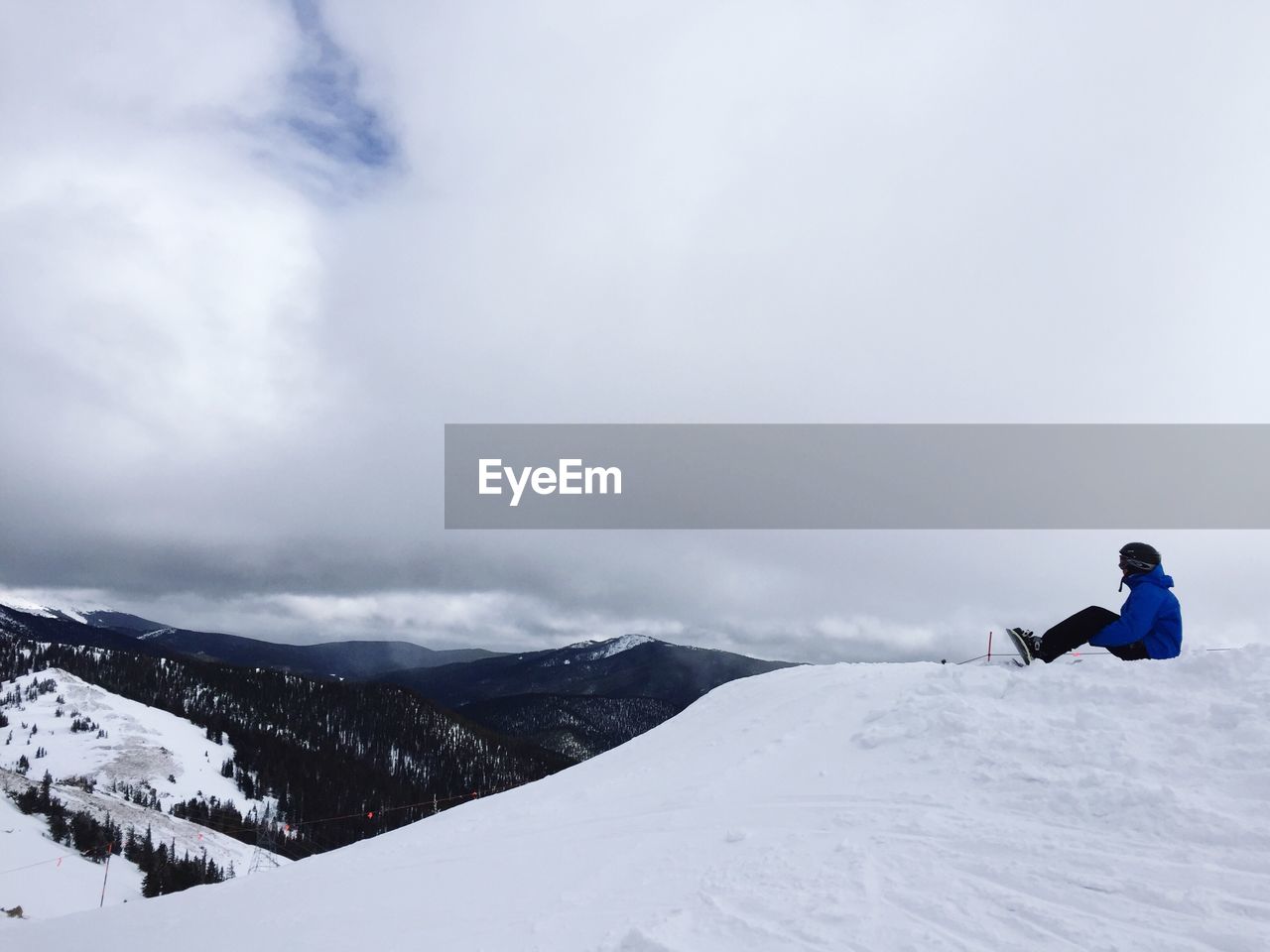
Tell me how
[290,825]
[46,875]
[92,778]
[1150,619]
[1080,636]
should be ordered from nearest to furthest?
1. [1150,619]
2. [1080,636]
3. [46,875]
4. [290,825]
5. [92,778]

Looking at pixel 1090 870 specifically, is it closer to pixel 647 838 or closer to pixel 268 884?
pixel 647 838

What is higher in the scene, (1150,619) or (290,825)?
(1150,619)

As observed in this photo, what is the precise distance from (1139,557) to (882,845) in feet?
22.8

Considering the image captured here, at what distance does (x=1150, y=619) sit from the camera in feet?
34.2

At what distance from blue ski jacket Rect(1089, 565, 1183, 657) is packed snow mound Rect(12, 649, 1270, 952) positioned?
1182mm

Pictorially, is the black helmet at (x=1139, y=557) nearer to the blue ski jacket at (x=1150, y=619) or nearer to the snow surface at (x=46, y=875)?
the blue ski jacket at (x=1150, y=619)

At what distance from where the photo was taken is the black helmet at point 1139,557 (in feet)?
34.4

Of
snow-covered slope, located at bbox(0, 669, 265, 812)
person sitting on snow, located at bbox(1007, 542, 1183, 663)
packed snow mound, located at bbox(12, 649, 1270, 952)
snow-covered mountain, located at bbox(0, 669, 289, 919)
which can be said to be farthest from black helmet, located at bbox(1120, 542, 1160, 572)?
snow-covered slope, located at bbox(0, 669, 265, 812)

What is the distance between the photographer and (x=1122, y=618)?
34.7 ft

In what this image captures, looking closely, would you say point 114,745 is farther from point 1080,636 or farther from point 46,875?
point 1080,636

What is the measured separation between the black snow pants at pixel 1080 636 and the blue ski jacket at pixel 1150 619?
6.5 inches

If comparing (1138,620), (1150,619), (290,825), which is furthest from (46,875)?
(1150,619)

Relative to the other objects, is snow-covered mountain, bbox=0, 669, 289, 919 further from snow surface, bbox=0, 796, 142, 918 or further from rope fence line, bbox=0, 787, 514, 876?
rope fence line, bbox=0, 787, 514, 876

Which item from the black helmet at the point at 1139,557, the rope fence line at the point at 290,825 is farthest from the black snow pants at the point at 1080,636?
the rope fence line at the point at 290,825
